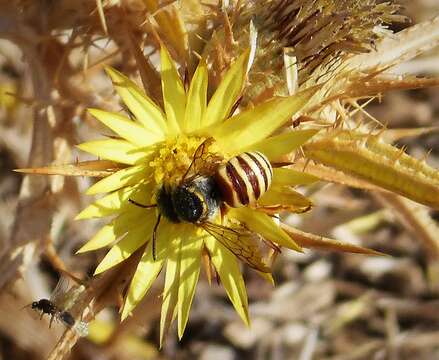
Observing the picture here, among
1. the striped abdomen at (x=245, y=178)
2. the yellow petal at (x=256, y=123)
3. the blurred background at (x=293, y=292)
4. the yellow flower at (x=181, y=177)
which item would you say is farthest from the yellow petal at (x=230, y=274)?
the blurred background at (x=293, y=292)

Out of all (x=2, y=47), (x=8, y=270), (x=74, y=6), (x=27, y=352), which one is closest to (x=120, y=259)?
(x=8, y=270)

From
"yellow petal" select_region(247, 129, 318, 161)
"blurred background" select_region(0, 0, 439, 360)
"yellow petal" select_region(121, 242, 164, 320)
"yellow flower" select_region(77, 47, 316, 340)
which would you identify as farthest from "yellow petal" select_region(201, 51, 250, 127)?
"blurred background" select_region(0, 0, 439, 360)

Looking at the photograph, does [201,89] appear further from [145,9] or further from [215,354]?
[215,354]

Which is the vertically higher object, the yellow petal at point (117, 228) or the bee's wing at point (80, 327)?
the yellow petal at point (117, 228)

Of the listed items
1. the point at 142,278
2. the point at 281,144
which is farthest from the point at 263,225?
the point at 142,278

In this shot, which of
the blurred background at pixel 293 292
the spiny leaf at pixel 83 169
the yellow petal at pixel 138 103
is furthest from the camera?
the blurred background at pixel 293 292

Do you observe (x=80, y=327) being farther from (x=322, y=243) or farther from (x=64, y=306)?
(x=322, y=243)

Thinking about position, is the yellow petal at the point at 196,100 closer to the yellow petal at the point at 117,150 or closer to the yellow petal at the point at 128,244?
the yellow petal at the point at 117,150
